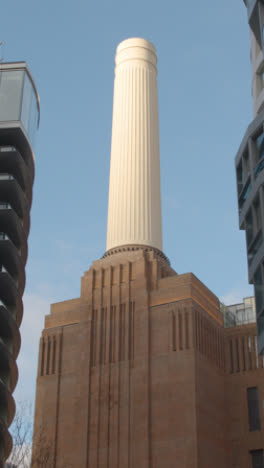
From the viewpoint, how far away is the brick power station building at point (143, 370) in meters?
51.4

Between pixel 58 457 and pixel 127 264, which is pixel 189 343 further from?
pixel 58 457

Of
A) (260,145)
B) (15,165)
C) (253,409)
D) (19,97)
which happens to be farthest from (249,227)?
(19,97)

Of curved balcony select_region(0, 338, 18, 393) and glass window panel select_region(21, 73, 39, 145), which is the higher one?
glass window panel select_region(21, 73, 39, 145)

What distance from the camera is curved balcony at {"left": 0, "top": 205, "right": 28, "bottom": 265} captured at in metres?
48.6

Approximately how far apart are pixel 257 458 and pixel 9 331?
72.3 feet

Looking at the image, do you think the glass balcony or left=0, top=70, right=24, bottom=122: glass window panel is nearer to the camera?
left=0, top=70, right=24, bottom=122: glass window panel

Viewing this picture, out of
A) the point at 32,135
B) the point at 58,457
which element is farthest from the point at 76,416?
the point at 32,135

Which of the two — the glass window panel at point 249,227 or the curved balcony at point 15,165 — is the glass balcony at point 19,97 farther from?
the glass window panel at point 249,227

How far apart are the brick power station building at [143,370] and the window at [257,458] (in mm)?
79

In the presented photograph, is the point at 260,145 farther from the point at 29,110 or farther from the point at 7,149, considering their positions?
the point at 29,110

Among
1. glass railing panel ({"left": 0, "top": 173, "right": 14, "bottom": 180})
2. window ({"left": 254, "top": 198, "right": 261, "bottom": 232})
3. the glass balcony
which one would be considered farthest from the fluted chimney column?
window ({"left": 254, "top": 198, "right": 261, "bottom": 232})

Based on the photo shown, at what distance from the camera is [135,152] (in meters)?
67.5

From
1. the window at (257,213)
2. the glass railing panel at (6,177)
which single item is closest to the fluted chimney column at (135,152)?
the glass railing panel at (6,177)

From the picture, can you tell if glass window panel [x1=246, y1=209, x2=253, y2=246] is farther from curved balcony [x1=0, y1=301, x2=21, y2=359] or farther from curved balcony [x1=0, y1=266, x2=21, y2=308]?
curved balcony [x1=0, y1=301, x2=21, y2=359]
